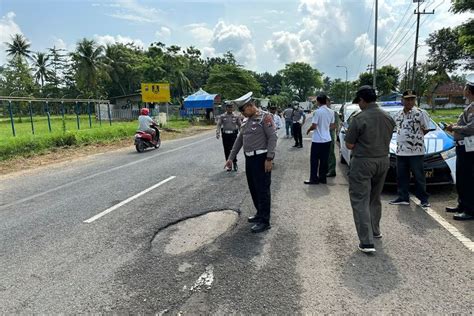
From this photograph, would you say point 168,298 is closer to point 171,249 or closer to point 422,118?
point 171,249

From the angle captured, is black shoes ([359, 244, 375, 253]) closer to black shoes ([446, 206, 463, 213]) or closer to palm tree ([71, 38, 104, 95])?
black shoes ([446, 206, 463, 213])

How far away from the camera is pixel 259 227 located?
4598 mm

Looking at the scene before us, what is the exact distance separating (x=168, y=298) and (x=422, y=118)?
15.1ft

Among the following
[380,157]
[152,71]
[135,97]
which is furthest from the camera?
[152,71]

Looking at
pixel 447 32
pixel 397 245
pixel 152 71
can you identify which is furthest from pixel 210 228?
pixel 447 32

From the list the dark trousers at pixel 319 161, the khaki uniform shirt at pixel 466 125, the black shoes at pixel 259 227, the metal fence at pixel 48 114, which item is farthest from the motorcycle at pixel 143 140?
the khaki uniform shirt at pixel 466 125

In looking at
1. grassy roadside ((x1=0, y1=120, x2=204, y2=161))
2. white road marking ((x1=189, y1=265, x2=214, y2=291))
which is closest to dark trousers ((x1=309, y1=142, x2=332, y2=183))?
white road marking ((x1=189, y1=265, x2=214, y2=291))

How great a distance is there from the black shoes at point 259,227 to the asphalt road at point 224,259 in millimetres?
130

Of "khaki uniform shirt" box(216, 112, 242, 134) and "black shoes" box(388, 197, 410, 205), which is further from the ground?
"khaki uniform shirt" box(216, 112, 242, 134)

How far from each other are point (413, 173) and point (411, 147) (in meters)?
0.42

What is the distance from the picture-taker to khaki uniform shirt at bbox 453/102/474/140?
480cm

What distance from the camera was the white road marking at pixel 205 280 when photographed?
3.22 meters

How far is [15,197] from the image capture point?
700 cm

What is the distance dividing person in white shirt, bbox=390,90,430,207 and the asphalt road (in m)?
0.32
